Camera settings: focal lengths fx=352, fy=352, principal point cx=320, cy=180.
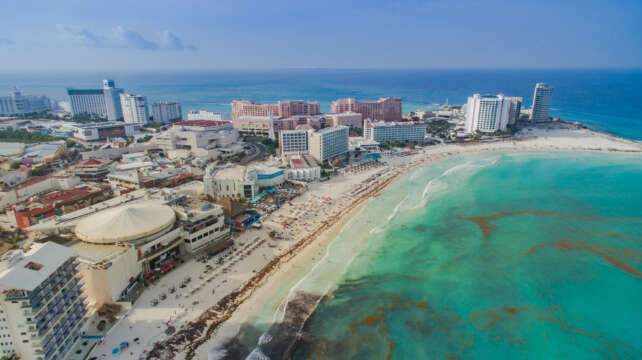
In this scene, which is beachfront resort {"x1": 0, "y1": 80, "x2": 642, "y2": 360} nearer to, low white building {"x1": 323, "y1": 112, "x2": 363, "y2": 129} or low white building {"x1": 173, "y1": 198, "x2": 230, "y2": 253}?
low white building {"x1": 173, "y1": 198, "x2": 230, "y2": 253}

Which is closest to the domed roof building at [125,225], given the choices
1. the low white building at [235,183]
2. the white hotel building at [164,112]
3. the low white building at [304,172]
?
the low white building at [235,183]

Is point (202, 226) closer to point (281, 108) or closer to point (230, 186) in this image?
point (230, 186)

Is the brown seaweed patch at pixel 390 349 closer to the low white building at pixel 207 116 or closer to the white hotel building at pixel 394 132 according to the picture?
the white hotel building at pixel 394 132

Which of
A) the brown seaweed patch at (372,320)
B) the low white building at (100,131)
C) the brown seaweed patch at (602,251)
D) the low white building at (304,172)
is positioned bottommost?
the brown seaweed patch at (372,320)

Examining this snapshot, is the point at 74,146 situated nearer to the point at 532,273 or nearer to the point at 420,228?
the point at 420,228

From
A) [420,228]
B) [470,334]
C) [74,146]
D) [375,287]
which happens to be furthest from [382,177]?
[74,146]

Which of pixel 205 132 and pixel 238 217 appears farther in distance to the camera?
pixel 205 132
